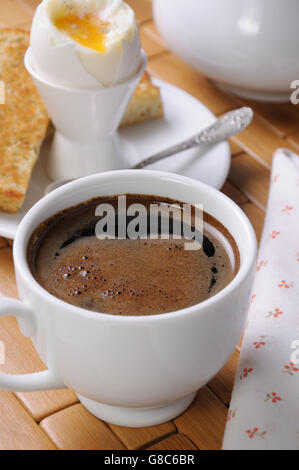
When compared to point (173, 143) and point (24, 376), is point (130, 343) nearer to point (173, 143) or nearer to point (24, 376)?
point (24, 376)

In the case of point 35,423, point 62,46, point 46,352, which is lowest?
point 35,423

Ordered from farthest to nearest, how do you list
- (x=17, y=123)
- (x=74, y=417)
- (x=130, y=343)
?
(x=17, y=123)
(x=74, y=417)
(x=130, y=343)

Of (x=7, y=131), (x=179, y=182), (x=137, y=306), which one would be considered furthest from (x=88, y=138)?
(x=137, y=306)

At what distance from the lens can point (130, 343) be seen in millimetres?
671

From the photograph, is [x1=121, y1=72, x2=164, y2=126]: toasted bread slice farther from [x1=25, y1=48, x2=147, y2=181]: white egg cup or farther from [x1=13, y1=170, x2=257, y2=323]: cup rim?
[x1=13, y1=170, x2=257, y2=323]: cup rim

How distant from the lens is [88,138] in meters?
1.16

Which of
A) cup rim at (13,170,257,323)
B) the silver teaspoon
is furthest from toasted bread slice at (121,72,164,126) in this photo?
cup rim at (13,170,257,323)

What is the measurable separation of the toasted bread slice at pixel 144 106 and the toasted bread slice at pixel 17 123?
0.16 m

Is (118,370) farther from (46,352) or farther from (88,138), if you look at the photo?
(88,138)

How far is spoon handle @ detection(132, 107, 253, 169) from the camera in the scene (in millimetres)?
1203

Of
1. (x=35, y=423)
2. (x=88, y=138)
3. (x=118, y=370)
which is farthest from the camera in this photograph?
(x=88, y=138)

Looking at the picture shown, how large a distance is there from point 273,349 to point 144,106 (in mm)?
574

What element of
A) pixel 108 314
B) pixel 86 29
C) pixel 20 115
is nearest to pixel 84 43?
pixel 86 29
